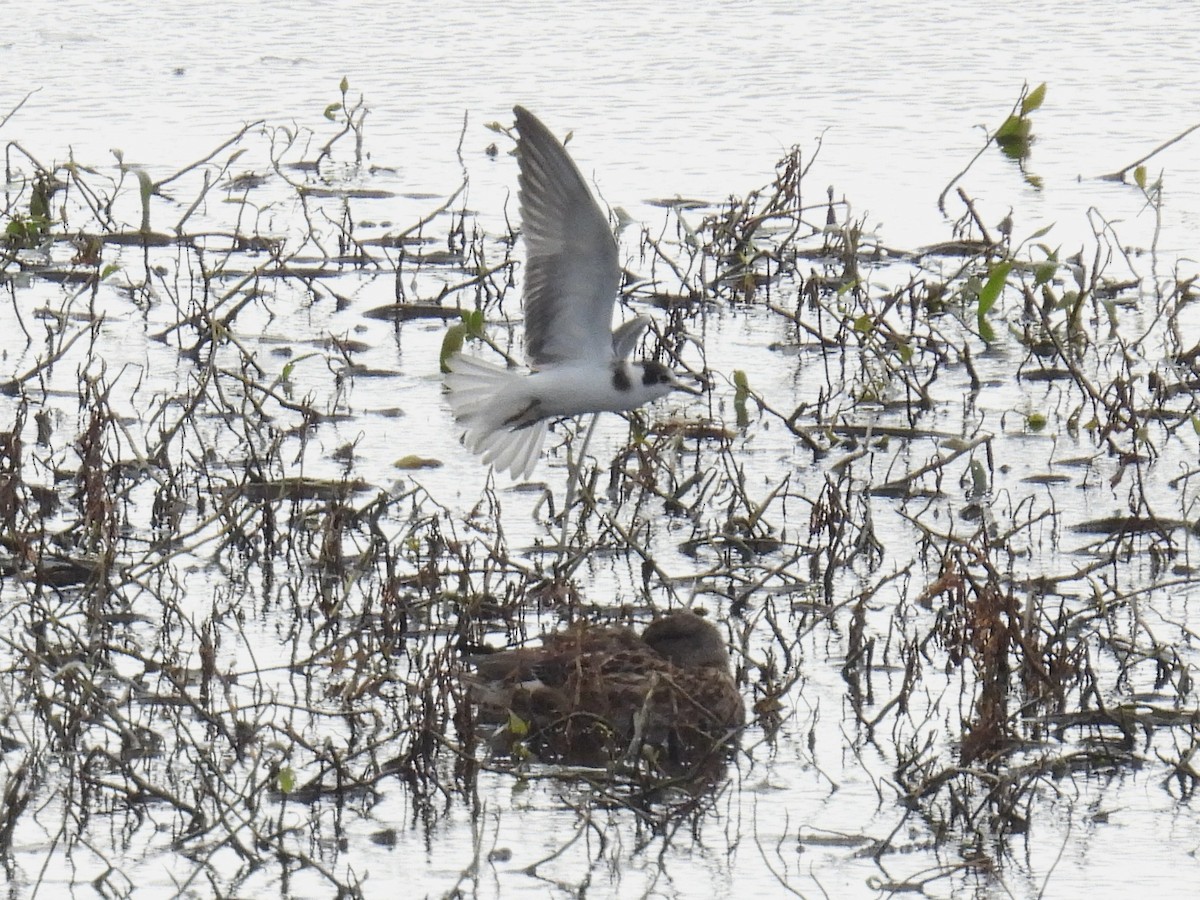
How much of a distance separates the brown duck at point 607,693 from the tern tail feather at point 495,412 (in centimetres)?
145

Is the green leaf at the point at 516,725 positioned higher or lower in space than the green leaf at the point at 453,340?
lower

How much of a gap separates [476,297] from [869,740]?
4.80 meters

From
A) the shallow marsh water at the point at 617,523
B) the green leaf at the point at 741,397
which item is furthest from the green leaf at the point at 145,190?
the green leaf at the point at 741,397

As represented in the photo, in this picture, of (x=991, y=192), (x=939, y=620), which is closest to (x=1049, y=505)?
(x=939, y=620)

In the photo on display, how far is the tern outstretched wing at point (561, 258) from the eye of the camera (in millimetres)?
7594

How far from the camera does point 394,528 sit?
8258mm

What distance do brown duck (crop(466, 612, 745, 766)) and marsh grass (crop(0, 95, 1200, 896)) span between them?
0.14m

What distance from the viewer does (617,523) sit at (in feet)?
25.5

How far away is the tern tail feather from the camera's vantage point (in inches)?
321

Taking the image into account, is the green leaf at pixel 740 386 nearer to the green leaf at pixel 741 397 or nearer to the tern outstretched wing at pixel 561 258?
the green leaf at pixel 741 397

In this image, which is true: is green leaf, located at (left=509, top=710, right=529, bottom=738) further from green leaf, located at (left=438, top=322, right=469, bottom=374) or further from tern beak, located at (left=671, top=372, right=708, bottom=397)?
green leaf, located at (left=438, top=322, right=469, bottom=374)

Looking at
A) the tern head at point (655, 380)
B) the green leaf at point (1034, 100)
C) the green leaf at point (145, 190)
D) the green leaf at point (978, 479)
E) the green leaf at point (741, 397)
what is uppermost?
the green leaf at point (1034, 100)

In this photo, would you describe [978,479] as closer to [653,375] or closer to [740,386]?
[740,386]

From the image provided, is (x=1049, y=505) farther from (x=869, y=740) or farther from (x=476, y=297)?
(x=476, y=297)
